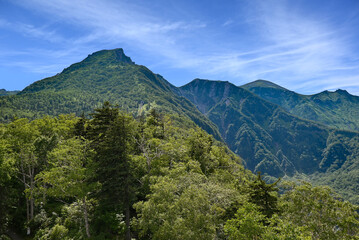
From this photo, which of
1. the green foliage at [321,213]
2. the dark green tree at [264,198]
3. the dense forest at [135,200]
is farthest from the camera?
the dark green tree at [264,198]

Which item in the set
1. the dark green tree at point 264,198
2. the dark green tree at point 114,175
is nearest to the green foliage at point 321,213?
the dark green tree at point 264,198

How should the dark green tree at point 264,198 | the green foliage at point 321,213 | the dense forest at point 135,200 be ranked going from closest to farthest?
the dense forest at point 135,200
the green foliage at point 321,213
the dark green tree at point 264,198

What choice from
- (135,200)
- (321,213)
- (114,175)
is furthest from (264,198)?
(114,175)

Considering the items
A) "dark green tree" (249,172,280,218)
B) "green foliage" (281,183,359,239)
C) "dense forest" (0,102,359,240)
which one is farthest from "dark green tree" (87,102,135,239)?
"green foliage" (281,183,359,239)

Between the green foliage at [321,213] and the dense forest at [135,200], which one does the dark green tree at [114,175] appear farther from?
the green foliage at [321,213]

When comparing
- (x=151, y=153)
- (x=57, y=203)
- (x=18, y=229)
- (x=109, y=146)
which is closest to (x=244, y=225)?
(x=109, y=146)

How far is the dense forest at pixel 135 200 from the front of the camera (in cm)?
2020

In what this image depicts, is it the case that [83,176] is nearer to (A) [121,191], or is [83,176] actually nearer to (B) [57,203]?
(A) [121,191]

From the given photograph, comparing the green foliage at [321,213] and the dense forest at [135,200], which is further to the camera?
the green foliage at [321,213]

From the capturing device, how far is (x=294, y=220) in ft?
76.1

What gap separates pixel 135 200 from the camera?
30.5 meters

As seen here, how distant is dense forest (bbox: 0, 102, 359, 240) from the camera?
20.2 metres

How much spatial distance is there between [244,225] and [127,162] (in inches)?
681

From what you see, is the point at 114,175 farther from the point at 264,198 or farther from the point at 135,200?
the point at 264,198
